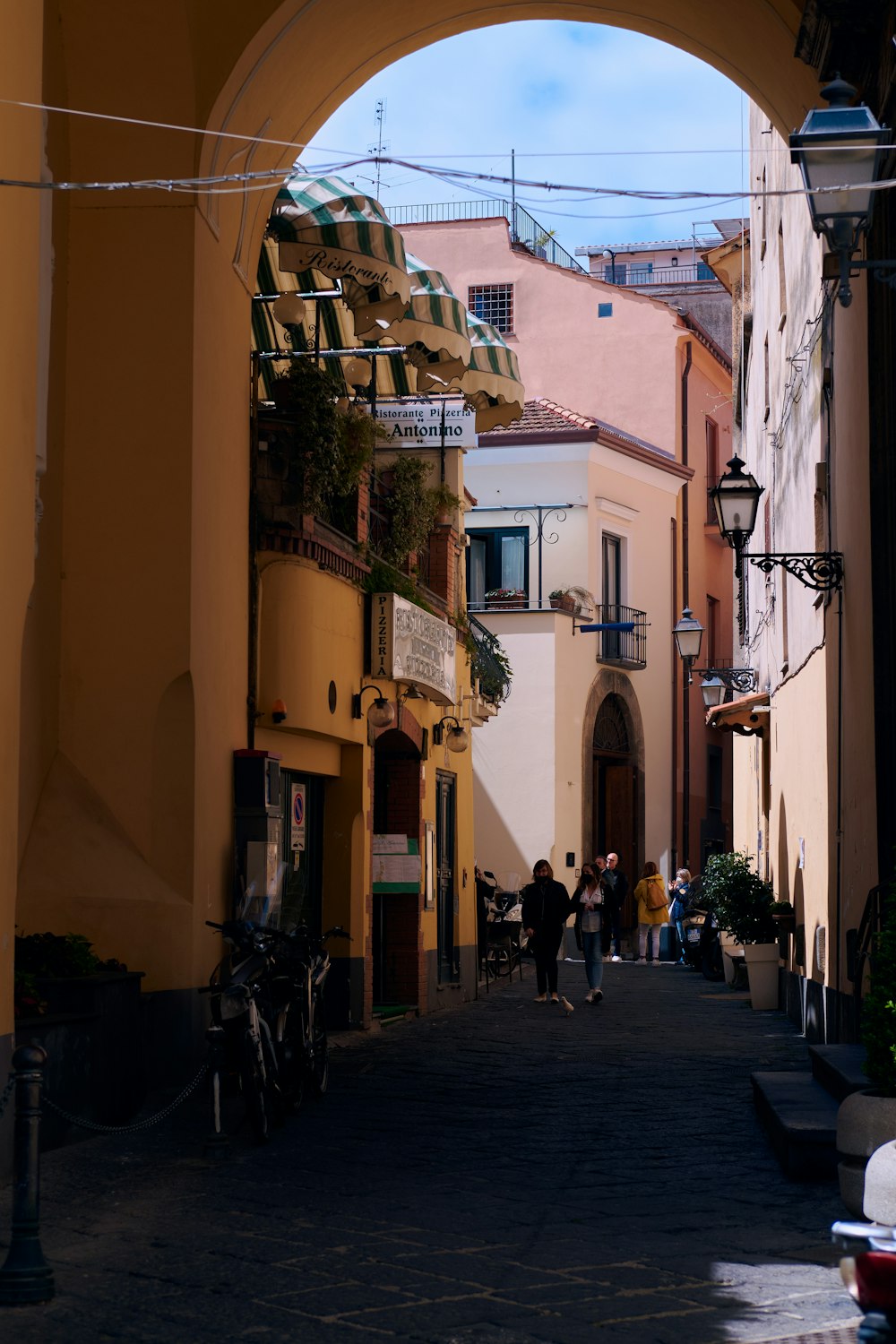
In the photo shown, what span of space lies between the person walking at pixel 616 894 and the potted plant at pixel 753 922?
15.7 feet

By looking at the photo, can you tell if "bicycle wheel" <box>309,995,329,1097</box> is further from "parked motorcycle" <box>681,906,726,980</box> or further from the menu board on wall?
"parked motorcycle" <box>681,906,726,980</box>

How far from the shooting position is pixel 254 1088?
349 inches

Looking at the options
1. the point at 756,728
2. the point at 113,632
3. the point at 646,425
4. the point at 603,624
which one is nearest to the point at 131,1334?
the point at 113,632

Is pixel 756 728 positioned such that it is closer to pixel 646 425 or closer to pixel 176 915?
pixel 176 915

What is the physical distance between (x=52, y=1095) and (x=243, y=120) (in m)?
7.04

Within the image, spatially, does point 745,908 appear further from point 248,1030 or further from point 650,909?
point 650,909

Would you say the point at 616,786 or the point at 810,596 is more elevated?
the point at 810,596

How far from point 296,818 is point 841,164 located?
28.8ft

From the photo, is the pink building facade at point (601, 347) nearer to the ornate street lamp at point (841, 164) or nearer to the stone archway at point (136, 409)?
the stone archway at point (136, 409)

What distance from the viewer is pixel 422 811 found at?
18281mm

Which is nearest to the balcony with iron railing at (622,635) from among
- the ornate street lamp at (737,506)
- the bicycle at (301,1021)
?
the ornate street lamp at (737,506)

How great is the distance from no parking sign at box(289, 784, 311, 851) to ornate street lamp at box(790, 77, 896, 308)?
8449 mm

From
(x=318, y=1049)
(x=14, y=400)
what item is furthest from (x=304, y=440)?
(x=14, y=400)

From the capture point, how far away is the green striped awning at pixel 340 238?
1270 cm
